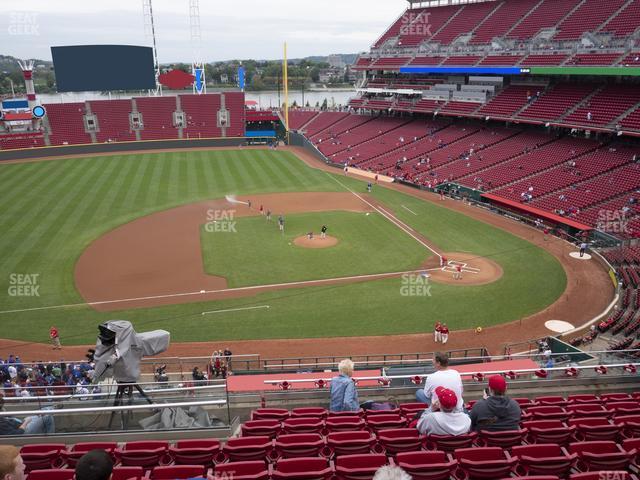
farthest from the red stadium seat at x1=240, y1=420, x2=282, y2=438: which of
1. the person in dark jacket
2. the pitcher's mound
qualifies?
the pitcher's mound

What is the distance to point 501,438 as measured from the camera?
293 inches

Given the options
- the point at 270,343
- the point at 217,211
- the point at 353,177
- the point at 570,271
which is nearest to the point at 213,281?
the point at 270,343

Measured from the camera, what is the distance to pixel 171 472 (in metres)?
6.45

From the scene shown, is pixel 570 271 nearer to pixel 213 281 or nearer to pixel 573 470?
pixel 213 281

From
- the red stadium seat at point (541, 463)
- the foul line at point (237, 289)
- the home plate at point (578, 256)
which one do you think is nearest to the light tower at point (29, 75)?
the foul line at point (237, 289)

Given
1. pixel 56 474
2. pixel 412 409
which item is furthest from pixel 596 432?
pixel 56 474

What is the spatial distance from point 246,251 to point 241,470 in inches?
1025

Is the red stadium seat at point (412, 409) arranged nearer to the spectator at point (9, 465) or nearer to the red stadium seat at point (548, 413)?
the red stadium seat at point (548, 413)

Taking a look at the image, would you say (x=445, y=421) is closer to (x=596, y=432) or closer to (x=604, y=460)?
(x=604, y=460)

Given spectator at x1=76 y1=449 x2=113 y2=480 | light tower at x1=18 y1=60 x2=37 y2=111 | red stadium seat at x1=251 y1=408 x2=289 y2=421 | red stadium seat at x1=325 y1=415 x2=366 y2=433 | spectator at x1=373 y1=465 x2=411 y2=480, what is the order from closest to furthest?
spectator at x1=373 y1=465 x2=411 y2=480 → spectator at x1=76 y1=449 x2=113 y2=480 → red stadium seat at x1=325 y1=415 x2=366 y2=433 → red stadium seat at x1=251 y1=408 x2=289 y2=421 → light tower at x1=18 y1=60 x2=37 y2=111

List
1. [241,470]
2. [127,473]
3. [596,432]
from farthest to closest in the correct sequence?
[596,432] → [241,470] → [127,473]

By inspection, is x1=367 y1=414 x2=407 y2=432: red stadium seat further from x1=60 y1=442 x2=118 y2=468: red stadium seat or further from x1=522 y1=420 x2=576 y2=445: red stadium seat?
x1=60 y1=442 x2=118 y2=468: red stadium seat

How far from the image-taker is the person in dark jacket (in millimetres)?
7523

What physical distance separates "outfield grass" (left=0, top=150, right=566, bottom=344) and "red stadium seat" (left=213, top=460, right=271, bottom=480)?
15798 millimetres
